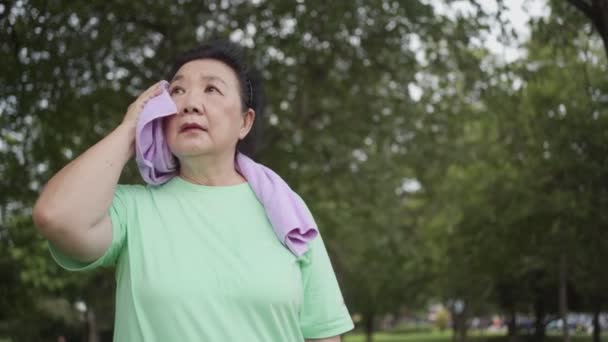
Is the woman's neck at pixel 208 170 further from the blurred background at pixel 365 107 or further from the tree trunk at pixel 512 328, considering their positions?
the tree trunk at pixel 512 328

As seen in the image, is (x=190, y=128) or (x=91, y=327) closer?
(x=190, y=128)

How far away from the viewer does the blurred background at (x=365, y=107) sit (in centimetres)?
872

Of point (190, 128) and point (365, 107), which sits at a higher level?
point (365, 107)

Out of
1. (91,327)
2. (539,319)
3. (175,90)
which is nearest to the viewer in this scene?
(175,90)

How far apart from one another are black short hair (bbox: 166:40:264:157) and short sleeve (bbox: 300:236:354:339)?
485 millimetres

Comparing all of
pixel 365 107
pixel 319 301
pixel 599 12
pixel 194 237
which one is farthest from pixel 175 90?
pixel 365 107

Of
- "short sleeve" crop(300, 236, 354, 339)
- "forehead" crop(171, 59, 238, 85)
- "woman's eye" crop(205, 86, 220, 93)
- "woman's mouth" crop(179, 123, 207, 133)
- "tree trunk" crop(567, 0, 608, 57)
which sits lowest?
"short sleeve" crop(300, 236, 354, 339)

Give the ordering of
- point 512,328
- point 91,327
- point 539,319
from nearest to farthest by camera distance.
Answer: point 539,319 < point 512,328 < point 91,327

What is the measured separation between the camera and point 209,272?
2.15 meters

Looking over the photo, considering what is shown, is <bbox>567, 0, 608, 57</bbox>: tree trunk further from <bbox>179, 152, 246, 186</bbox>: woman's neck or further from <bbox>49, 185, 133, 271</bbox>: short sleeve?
<bbox>49, 185, 133, 271</bbox>: short sleeve

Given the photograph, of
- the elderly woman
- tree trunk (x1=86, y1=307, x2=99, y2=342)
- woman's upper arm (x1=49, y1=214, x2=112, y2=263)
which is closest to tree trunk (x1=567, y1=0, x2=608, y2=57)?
the elderly woman

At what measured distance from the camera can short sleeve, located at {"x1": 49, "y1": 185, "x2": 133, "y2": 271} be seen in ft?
7.16

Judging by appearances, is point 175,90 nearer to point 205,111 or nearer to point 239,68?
point 205,111

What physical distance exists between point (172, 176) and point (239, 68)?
1.37ft
